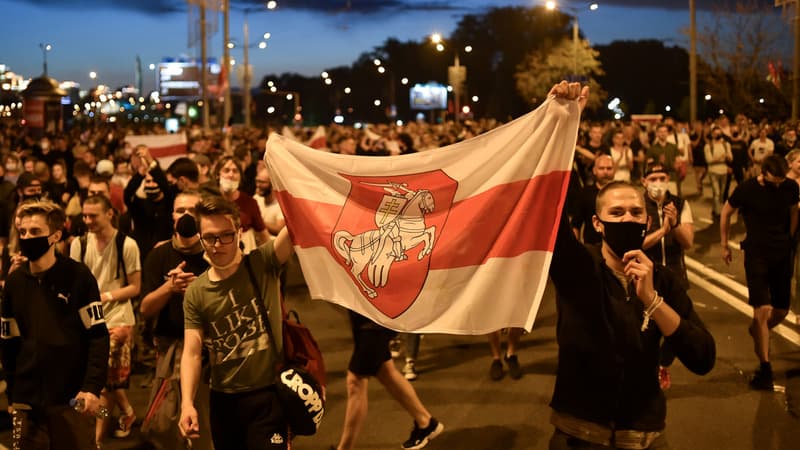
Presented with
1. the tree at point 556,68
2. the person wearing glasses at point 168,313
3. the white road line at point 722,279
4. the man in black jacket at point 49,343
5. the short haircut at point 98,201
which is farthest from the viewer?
the tree at point 556,68

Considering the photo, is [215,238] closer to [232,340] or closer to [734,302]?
[232,340]

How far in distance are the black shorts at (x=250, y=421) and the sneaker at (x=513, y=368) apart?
4.26 m

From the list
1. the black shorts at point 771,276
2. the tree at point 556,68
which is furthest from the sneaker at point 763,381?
the tree at point 556,68

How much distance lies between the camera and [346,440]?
261 inches

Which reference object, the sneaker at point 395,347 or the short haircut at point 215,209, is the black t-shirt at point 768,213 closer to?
the sneaker at point 395,347

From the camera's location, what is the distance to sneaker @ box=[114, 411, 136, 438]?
Result: 7.40m

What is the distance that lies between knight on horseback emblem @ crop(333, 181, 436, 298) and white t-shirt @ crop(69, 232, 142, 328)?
2687 millimetres

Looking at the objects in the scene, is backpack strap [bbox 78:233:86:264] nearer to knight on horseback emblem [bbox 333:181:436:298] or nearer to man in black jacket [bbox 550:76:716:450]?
knight on horseback emblem [bbox 333:181:436:298]

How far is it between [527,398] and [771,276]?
7.62ft

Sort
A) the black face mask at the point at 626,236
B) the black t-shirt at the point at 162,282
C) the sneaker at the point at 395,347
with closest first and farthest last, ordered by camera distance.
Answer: the black face mask at the point at 626,236
the black t-shirt at the point at 162,282
the sneaker at the point at 395,347

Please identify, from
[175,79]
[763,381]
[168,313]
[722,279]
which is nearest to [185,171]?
[168,313]

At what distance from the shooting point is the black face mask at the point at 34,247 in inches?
205

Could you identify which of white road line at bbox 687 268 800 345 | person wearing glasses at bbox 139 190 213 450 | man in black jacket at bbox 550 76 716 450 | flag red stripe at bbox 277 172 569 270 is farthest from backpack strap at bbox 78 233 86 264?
white road line at bbox 687 268 800 345

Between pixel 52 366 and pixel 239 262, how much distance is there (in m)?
1.15
